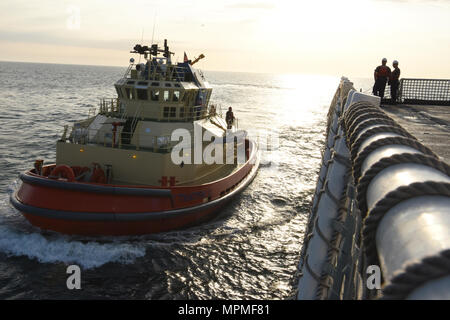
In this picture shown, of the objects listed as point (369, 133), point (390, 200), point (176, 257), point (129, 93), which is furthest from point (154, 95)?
point (390, 200)

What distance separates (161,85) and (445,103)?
1445 cm

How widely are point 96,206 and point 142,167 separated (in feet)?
8.49

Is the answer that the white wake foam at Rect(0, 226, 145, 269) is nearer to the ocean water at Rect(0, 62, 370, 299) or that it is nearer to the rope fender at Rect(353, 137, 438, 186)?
the ocean water at Rect(0, 62, 370, 299)

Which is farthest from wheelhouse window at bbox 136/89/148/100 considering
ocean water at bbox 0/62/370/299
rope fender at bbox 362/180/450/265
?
rope fender at bbox 362/180/450/265

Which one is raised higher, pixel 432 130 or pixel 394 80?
pixel 394 80

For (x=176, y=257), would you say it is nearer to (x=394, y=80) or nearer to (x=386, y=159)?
(x=386, y=159)

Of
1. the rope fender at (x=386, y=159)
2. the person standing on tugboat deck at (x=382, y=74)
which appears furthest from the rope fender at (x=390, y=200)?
the person standing on tugboat deck at (x=382, y=74)

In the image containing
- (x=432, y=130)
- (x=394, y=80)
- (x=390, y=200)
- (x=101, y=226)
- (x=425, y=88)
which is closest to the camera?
(x=390, y=200)

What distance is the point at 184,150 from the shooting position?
1528 centimetres

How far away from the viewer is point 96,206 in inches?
490

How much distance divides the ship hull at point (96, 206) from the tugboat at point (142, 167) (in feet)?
0.11

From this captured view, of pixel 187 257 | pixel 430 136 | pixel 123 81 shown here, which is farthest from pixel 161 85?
pixel 430 136

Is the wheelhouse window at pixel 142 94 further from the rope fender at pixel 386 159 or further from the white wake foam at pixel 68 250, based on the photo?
the rope fender at pixel 386 159

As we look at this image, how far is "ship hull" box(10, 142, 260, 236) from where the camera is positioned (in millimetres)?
12383
